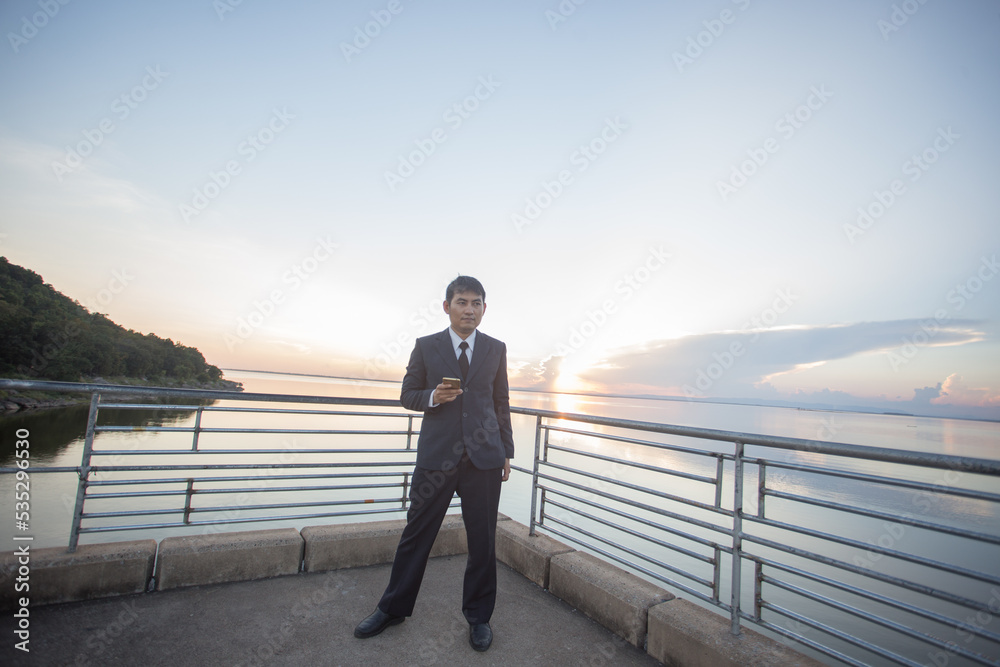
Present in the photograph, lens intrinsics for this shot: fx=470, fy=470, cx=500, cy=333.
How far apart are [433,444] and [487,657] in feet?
3.39

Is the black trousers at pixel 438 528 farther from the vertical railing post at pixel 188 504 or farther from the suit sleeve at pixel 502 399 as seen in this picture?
the vertical railing post at pixel 188 504

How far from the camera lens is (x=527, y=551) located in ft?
10.4

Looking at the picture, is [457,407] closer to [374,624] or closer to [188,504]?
[374,624]

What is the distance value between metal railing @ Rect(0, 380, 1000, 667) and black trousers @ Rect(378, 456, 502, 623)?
0.49m

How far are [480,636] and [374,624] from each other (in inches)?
21.0

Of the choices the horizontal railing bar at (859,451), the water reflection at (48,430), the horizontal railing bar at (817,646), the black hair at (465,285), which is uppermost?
the black hair at (465,285)

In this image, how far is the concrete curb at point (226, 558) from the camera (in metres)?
2.69

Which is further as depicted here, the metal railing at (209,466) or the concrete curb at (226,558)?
the concrete curb at (226,558)

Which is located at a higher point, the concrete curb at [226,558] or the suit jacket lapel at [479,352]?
the suit jacket lapel at [479,352]

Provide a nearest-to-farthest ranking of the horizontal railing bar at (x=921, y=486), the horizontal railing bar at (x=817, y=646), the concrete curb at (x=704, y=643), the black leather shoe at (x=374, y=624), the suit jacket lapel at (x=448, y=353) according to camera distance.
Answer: the horizontal railing bar at (x=921, y=486) < the horizontal railing bar at (x=817, y=646) < the concrete curb at (x=704, y=643) < the black leather shoe at (x=374, y=624) < the suit jacket lapel at (x=448, y=353)

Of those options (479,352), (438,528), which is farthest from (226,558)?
(479,352)

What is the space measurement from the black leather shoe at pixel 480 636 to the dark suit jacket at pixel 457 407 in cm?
79

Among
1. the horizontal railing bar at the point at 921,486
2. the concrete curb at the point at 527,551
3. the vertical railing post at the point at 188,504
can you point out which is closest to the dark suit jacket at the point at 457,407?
the concrete curb at the point at 527,551

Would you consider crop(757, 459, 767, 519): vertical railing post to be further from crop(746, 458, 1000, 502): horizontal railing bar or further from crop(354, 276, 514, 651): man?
crop(354, 276, 514, 651): man
